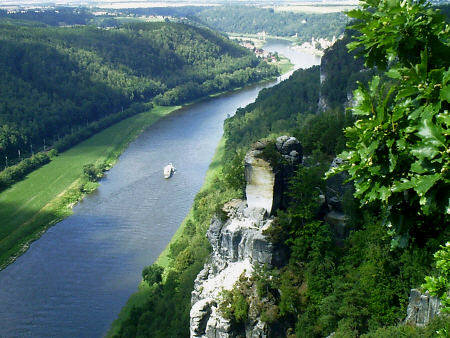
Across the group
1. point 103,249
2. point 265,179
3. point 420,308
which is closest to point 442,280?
point 420,308

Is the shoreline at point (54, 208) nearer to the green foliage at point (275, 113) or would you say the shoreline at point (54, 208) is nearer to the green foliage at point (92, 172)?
the green foliage at point (92, 172)

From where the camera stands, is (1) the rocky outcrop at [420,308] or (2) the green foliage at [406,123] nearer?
(2) the green foliage at [406,123]

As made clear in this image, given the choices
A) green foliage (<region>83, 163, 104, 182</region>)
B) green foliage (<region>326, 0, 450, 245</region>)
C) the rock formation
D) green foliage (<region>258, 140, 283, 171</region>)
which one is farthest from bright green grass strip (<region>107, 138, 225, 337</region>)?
green foliage (<region>326, 0, 450, 245</region>)

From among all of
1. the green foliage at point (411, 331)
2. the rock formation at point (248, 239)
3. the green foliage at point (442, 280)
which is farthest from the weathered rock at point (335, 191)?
the green foliage at point (442, 280)

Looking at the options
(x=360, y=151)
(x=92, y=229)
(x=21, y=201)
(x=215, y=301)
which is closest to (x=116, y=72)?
(x=21, y=201)

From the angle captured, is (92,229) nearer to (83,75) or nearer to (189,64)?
(83,75)
